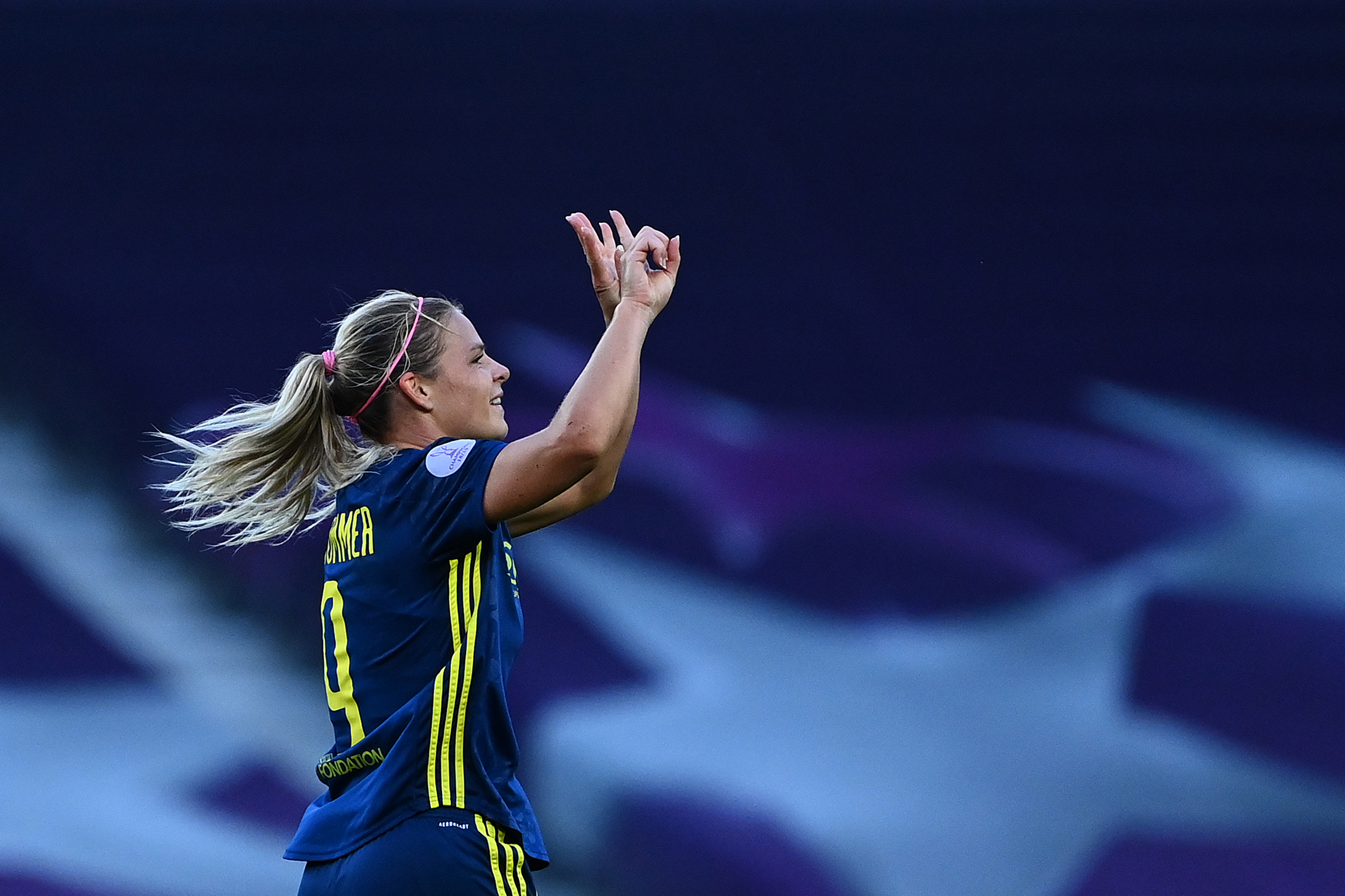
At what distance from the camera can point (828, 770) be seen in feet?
11.7

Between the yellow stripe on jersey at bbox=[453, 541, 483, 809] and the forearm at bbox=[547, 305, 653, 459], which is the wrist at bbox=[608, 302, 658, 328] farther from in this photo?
the yellow stripe on jersey at bbox=[453, 541, 483, 809]

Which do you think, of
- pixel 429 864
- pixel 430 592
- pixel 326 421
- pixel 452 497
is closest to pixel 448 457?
pixel 452 497

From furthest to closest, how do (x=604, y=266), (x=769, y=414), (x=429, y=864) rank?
(x=769, y=414) < (x=604, y=266) < (x=429, y=864)

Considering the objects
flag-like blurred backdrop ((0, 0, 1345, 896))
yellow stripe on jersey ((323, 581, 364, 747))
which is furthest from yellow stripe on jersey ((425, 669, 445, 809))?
flag-like blurred backdrop ((0, 0, 1345, 896))

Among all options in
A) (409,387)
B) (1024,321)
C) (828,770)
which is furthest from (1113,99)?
(409,387)

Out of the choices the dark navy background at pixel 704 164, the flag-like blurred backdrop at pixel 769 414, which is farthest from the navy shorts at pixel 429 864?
the dark navy background at pixel 704 164

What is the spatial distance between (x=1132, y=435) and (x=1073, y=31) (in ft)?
3.54

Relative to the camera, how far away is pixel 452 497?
6.23ft

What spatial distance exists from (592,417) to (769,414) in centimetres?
187

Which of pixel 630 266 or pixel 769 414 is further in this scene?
pixel 769 414

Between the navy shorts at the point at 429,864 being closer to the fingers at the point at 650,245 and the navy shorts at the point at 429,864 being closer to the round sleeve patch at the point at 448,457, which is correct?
the round sleeve patch at the point at 448,457

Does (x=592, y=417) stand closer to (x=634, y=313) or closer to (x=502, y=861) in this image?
(x=634, y=313)

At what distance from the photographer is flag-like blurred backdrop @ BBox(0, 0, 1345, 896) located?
11.7ft

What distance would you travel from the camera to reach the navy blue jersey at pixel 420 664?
6.17 feet
